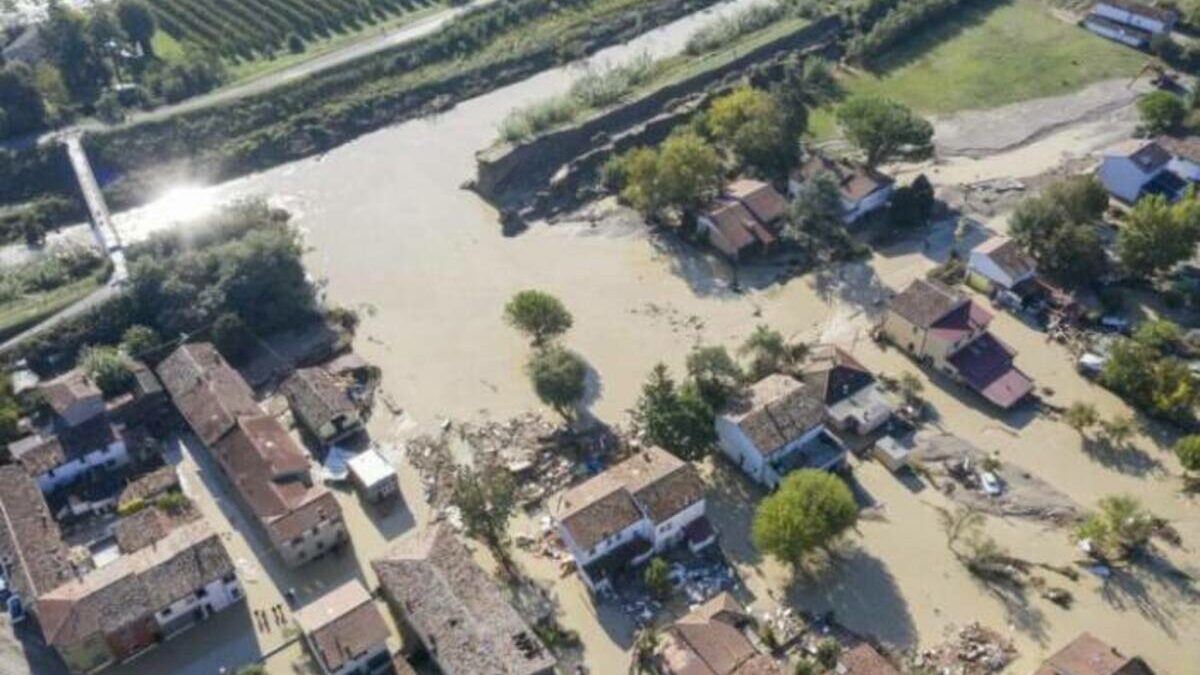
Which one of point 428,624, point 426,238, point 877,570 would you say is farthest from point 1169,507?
point 426,238

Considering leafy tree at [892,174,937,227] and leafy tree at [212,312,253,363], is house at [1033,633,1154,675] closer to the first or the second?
leafy tree at [892,174,937,227]

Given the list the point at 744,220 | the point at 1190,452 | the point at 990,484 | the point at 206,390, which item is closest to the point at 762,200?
the point at 744,220

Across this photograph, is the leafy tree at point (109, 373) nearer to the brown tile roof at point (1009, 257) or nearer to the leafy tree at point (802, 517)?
the leafy tree at point (802, 517)

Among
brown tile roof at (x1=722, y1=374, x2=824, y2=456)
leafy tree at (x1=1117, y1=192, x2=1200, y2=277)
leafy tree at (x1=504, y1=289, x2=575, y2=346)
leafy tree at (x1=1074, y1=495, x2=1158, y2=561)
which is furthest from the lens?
leafy tree at (x1=1117, y1=192, x2=1200, y2=277)

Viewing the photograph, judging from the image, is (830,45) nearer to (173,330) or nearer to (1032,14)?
(1032,14)

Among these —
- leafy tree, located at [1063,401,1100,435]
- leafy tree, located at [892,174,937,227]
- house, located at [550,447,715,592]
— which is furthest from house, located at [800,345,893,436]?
leafy tree, located at [892,174,937,227]

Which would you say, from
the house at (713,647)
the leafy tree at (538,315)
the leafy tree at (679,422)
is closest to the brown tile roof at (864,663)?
the house at (713,647)
